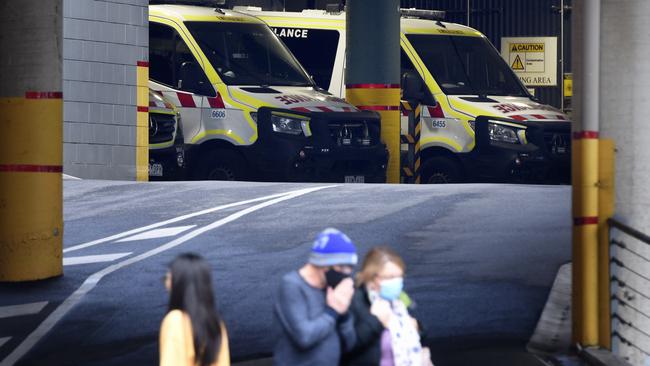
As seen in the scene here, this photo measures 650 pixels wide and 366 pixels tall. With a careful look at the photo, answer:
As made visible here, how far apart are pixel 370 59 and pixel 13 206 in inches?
444

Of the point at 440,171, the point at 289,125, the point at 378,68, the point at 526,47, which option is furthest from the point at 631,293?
the point at 526,47

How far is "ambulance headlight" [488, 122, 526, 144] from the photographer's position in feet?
82.4

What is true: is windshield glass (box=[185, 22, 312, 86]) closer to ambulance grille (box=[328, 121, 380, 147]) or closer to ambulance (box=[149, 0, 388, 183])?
ambulance (box=[149, 0, 388, 183])

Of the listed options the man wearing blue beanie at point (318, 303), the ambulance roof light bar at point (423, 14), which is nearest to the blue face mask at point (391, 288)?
the man wearing blue beanie at point (318, 303)

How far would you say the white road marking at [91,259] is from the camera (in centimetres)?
1767

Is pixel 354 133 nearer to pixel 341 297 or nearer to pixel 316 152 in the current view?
pixel 316 152

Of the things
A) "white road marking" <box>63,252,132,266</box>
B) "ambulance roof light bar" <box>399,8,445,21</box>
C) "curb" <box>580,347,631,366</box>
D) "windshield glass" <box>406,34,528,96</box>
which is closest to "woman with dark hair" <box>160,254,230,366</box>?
"curb" <box>580,347,631,366</box>

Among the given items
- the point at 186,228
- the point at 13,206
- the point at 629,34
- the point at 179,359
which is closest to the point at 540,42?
the point at 186,228

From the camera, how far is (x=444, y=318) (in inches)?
559

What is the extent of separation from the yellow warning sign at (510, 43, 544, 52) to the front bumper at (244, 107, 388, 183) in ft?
56.6

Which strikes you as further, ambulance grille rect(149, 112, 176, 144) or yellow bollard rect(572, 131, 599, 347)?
ambulance grille rect(149, 112, 176, 144)

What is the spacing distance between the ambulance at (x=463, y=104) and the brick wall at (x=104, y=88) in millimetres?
2375

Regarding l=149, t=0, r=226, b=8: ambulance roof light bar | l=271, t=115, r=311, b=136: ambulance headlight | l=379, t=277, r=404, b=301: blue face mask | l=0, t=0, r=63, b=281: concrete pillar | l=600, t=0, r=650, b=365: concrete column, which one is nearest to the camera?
l=379, t=277, r=404, b=301: blue face mask

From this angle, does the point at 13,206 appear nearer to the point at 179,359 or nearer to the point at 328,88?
the point at 179,359
